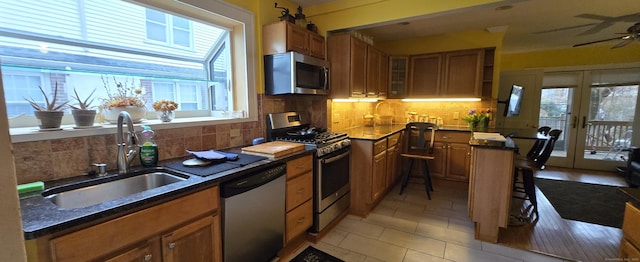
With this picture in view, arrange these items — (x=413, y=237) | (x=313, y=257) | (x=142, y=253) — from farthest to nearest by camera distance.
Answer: (x=413, y=237)
(x=313, y=257)
(x=142, y=253)

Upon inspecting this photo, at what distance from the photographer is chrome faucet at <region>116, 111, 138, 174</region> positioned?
1.63m

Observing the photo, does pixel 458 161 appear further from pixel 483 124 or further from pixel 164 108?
pixel 164 108

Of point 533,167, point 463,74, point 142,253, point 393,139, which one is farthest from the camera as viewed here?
point 463,74

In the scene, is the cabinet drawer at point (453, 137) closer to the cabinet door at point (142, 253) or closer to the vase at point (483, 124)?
the vase at point (483, 124)

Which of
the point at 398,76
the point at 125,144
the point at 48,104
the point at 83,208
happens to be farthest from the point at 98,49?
the point at 398,76

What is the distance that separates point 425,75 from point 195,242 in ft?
13.3

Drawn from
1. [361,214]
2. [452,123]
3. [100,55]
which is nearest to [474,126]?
[452,123]

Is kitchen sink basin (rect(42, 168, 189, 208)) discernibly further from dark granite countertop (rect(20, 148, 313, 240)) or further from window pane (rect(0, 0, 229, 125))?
window pane (rect(0, 0, 229, 125))

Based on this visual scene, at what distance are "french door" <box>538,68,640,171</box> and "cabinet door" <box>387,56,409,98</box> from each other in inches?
113

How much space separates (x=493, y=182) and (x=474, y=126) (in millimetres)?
1791

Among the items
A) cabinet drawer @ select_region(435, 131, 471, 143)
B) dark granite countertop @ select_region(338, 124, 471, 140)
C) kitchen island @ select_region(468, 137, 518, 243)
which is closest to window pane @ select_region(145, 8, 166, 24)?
dark granite countertop @ select_region(338, 124, 471, 140)

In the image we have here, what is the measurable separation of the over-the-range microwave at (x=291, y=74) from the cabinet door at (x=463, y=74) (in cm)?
238

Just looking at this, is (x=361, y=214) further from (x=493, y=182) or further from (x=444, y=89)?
(x=444, y=89)

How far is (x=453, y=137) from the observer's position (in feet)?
12.9
